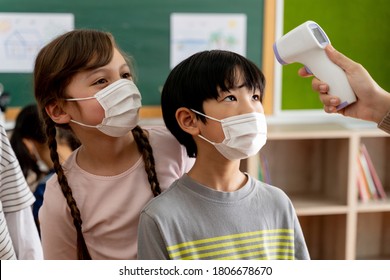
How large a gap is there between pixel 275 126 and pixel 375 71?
0.62m

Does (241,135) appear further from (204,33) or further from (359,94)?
(204,33)

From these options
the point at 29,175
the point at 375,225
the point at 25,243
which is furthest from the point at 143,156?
the point at 375,225

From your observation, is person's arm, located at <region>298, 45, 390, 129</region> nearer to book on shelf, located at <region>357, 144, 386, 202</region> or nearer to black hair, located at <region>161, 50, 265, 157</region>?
black hair, located at <region>161, 50, 265, 157</region>

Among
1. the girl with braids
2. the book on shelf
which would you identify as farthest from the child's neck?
the book on shelf

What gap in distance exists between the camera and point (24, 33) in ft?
9.49

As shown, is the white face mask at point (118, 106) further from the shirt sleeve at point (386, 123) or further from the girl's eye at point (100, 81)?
the shirt sleeve at point (386, 123)

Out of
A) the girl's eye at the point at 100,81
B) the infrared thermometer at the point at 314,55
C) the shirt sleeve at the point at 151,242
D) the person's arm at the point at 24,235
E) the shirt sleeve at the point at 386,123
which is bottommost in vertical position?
the person's arm at the point at 24,235

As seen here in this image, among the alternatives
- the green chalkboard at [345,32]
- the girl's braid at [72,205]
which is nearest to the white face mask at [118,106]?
the girl's braid at [72,205]

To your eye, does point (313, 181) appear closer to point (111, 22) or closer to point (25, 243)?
point (111, 22)

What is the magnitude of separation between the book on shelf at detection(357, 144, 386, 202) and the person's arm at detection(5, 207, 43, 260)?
200cm

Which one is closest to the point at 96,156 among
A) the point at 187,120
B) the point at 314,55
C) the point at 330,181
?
the point at 187,120

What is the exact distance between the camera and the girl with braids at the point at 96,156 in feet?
4.31

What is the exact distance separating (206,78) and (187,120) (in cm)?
10

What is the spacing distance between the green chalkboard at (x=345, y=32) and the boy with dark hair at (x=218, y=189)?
76.1 inches
